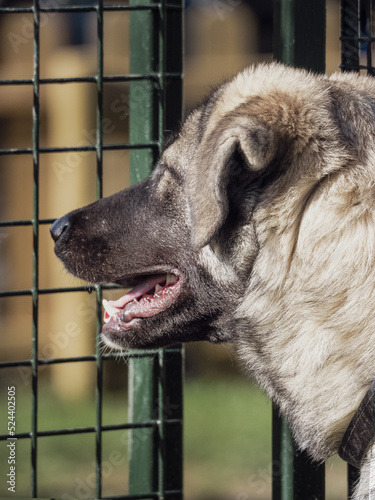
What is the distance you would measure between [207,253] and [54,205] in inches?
208

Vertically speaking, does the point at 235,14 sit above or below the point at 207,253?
above

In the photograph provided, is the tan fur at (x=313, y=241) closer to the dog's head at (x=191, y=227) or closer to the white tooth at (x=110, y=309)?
the dog's head at (x=191, y=227)

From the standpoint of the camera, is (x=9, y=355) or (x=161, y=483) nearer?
(x=161, y=483)

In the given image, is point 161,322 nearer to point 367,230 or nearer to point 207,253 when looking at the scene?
point 207,253

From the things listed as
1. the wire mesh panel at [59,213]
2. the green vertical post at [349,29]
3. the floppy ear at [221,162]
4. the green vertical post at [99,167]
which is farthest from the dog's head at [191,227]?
the green vertical post at [349,29]

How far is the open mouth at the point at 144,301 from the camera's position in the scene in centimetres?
245

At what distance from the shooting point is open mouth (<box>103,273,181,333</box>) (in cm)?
245

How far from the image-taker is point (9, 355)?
7152 mm

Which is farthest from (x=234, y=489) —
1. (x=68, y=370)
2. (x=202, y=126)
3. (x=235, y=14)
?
(x=235, y=14)

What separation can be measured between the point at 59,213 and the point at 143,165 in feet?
14.8

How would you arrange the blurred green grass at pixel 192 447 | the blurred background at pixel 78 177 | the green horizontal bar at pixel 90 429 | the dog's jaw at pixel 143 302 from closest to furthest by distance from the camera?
the dog's jaw at pixel 143 302 < the green horizontal bar at pixel 90 429 < the blurred green grass at pixel 192 447 < the blurred background at pixel 78 177

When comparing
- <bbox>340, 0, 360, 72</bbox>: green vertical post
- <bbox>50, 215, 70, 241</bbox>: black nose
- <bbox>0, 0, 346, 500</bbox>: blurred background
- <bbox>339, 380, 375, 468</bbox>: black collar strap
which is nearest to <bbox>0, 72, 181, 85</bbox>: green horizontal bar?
<bbox>50, 215, 70, 241</bbox>: black nose

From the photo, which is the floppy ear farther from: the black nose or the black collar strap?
the black nose

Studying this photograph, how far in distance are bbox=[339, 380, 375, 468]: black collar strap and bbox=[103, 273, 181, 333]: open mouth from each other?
740 mm
